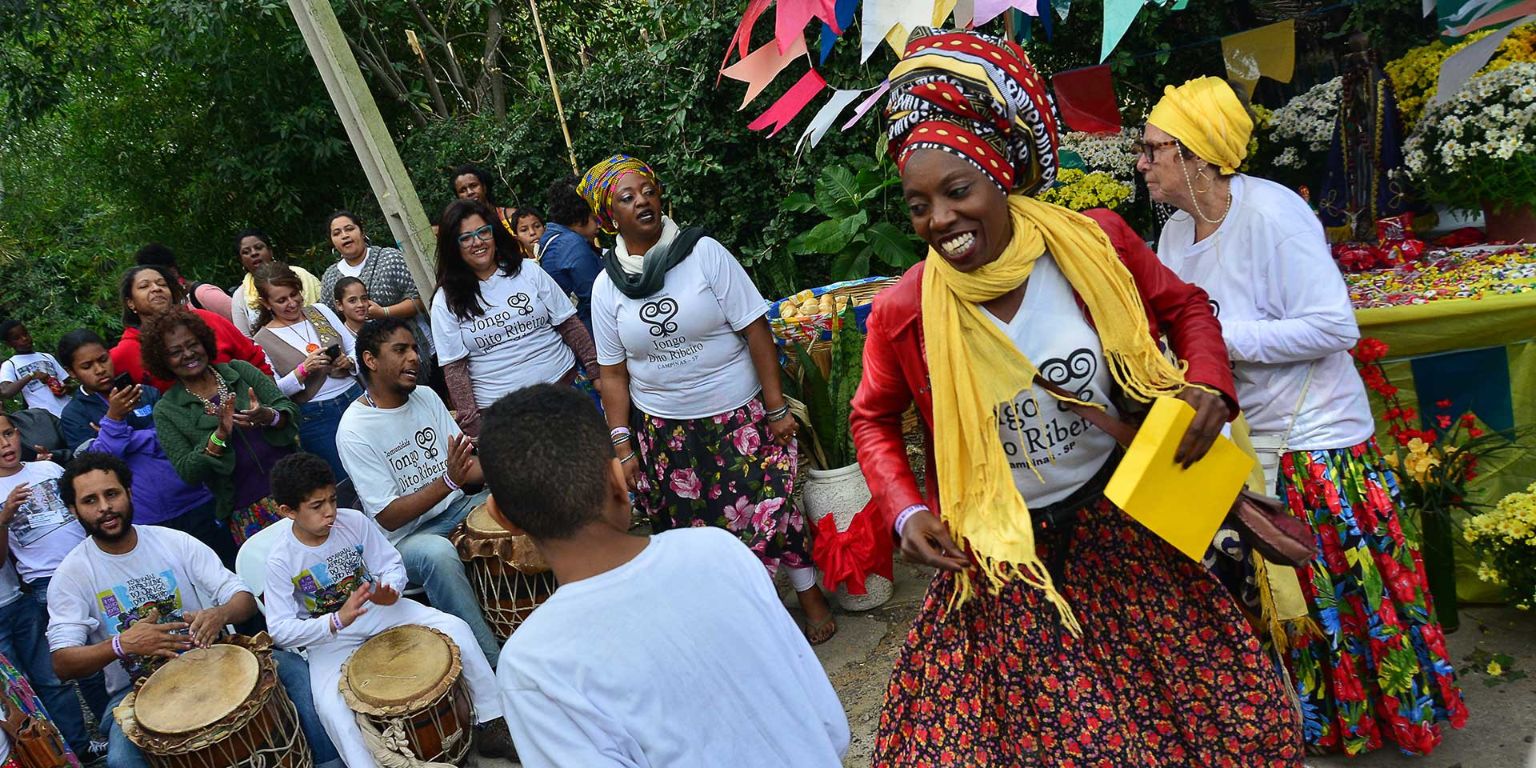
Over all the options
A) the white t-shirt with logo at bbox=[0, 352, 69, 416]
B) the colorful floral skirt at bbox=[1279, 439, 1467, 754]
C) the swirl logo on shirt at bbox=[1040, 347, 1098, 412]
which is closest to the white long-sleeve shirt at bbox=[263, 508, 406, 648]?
the swirl logo on shirt at bbox=[1040, 347, 1098, 412]

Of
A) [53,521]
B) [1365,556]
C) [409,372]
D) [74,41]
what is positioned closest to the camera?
[1365,556]

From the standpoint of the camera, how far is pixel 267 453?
18.6 feet

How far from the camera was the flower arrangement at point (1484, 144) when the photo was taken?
4.45 m

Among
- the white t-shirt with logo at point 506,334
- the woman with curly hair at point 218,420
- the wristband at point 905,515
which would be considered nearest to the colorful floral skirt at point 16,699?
the woman with curly hair at point 218,420

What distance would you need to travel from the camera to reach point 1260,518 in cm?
264

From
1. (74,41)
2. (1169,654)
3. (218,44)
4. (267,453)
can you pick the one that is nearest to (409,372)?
(267,453)

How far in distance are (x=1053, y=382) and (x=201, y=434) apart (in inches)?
175

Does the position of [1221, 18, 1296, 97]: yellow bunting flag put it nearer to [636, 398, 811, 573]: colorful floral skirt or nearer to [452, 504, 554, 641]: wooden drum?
[636, 398, 811, 573]: colorful floral skirt

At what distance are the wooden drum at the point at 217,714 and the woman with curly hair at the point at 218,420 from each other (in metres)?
1.23

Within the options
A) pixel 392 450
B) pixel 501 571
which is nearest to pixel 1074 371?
pixel 501 571

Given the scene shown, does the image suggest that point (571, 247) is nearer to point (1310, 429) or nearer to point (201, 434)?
point (201, 434)

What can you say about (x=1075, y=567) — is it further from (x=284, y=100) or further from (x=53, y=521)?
(x=284, y=100)

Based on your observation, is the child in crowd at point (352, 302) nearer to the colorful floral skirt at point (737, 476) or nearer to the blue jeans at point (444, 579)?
the blue jeans at point (444, 579)

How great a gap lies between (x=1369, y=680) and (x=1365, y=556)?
418mm
